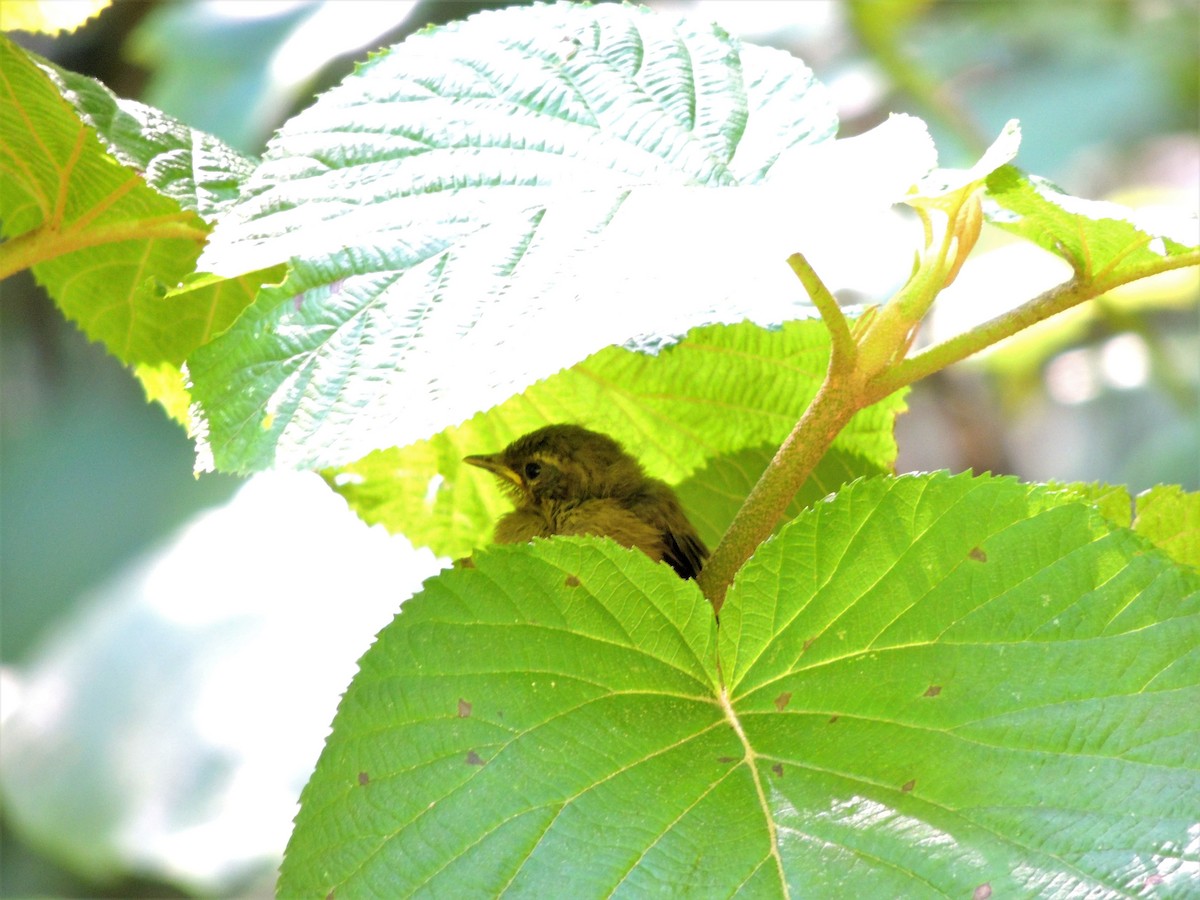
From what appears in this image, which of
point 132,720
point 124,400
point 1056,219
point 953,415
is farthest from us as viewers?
point 124,400

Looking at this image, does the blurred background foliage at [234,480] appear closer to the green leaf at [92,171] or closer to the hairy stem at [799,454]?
the green leaf at [92,171]

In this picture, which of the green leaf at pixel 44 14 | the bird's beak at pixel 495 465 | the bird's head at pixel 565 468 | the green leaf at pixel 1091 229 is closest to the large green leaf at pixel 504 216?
the green leaf at pixel 1091 229

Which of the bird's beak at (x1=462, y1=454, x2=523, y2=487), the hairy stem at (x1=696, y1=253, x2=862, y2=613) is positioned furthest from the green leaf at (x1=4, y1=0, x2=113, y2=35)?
the hairy stem at (x1=696, y1=253, x2=862, y2=613)

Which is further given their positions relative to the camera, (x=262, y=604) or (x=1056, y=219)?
(x=262, y=604)

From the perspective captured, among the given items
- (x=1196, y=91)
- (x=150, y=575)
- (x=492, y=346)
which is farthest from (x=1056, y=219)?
(x=1196, y=91)

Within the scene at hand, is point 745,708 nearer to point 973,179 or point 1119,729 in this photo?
point 1119,729

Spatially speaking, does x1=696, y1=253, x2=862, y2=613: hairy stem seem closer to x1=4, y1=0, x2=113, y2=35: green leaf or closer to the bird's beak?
the bird's beak
